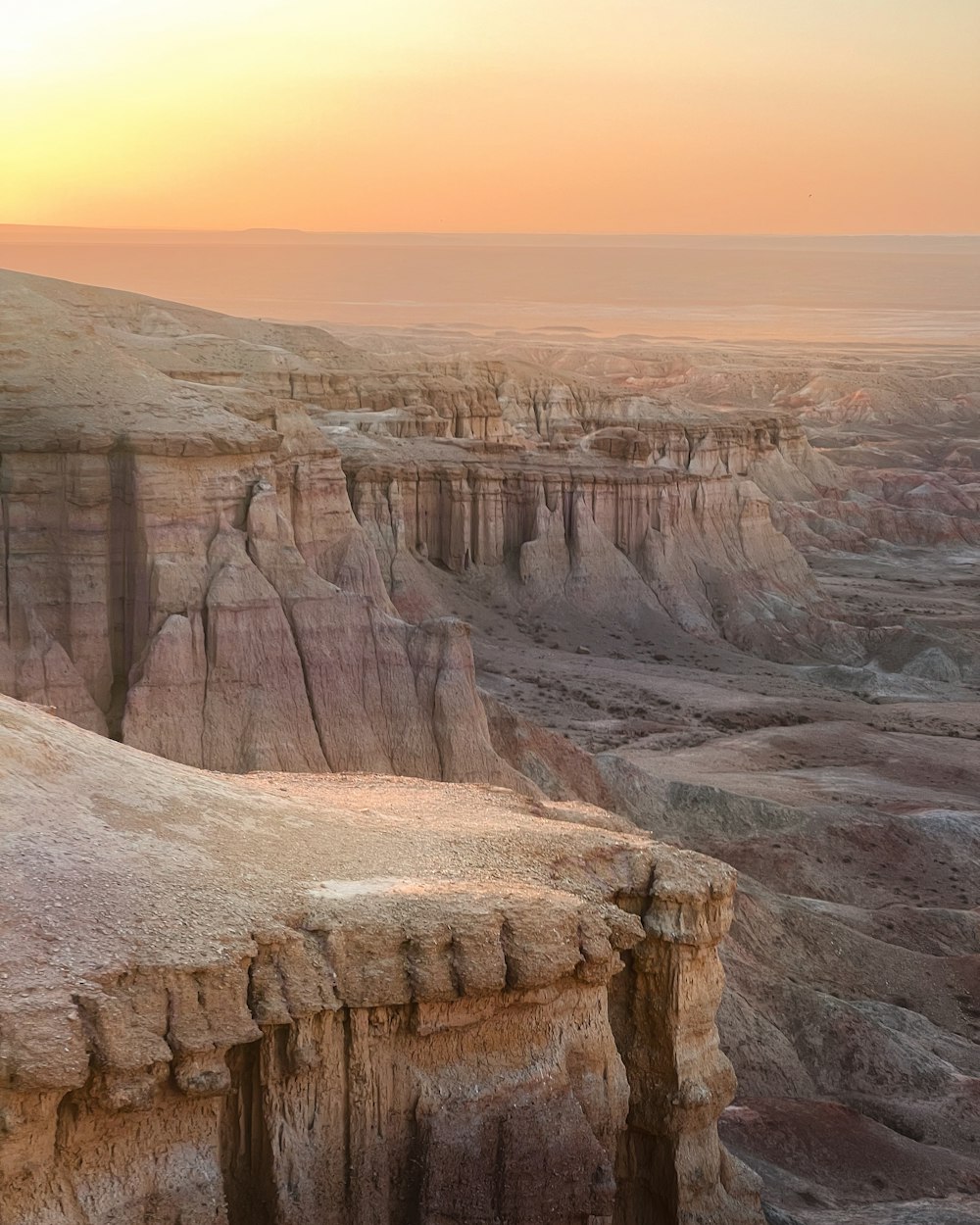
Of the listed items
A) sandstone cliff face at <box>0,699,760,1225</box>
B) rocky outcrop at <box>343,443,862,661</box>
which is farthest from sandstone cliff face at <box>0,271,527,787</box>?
rocky outcrop at <box>343,443,862,661</box>

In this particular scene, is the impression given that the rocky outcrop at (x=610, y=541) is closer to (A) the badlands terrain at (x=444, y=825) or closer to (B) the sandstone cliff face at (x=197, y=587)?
(A) the badlands terrain at (x=444, y=825)

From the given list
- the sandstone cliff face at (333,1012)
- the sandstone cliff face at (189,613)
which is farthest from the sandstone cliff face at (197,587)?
the sandstone cliff face at (333,1012)

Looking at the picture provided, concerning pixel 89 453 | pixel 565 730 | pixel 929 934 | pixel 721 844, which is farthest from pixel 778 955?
pixel 565 730

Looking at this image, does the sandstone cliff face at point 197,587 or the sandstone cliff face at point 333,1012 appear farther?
the sandstone cliff face at point 197,587

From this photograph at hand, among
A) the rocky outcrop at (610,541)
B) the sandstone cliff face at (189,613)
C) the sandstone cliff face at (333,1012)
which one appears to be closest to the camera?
the sandstone cliff face at (333,1012)

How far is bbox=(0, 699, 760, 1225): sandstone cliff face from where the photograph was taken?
11.6 metres

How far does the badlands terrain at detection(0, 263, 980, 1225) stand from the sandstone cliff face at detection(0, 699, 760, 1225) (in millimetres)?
33

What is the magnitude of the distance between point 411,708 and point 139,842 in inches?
582

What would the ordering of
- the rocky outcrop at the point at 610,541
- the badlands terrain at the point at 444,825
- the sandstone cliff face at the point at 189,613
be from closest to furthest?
the badlands terrain at the point at 444,825 → the sandstone cliff face at the point at 189,613 → the rocky outcrop at the point at 610,541

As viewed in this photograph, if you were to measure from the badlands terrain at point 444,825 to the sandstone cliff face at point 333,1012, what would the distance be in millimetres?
33

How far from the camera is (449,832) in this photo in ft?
51.4

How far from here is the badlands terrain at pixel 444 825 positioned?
1235 cm

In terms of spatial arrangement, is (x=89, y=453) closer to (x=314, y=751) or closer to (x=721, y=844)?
(x=314, y=751)

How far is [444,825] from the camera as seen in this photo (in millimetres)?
15984
